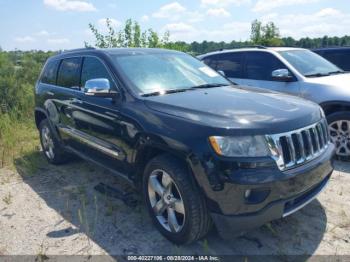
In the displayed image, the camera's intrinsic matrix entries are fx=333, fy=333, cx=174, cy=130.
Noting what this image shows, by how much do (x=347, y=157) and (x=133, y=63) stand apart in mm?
3423

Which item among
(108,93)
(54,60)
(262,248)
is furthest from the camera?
(54,60)

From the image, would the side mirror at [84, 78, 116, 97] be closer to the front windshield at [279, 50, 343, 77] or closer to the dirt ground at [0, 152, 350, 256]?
the dirt ground at [0, 152, 350, 256]

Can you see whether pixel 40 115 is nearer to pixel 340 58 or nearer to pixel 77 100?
pixel 77 100

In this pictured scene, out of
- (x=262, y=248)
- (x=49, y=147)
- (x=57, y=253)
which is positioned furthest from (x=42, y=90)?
(x=262, y=248)

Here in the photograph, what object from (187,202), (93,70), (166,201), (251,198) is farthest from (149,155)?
(93,70)

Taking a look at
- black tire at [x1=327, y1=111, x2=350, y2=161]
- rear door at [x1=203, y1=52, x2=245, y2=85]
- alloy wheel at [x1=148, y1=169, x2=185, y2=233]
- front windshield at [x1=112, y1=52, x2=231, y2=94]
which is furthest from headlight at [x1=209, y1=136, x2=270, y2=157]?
rear door at [x1=203, y1=52, x2=245, y2=85]

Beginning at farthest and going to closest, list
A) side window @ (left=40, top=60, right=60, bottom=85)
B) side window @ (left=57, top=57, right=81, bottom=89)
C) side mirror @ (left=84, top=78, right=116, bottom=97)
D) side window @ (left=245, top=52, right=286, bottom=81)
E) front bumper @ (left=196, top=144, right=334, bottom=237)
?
side window @ (left=245, top=52, right=286, bottom=81) → side window @ (left=40, top=60, right=60, bottom=85) → side window @ (left=57, top=57, right=81, bottom=89) → side mirror @ (left=84, top=78, right=116, bottom=97) → front bumper @ (left=196, top=144, right=334, bottom=237)

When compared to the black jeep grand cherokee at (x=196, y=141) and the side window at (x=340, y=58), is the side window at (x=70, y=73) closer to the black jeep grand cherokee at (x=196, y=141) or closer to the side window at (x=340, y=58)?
the black jeep grand cherokee at (x=196, y=141)

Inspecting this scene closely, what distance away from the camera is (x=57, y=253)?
303 centimetres

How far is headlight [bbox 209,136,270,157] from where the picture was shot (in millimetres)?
2531

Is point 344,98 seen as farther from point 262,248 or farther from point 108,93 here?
point 108,93

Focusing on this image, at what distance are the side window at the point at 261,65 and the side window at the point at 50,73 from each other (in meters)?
3.40

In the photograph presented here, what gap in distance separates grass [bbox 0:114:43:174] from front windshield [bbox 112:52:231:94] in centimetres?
269

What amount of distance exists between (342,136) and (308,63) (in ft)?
5.10
